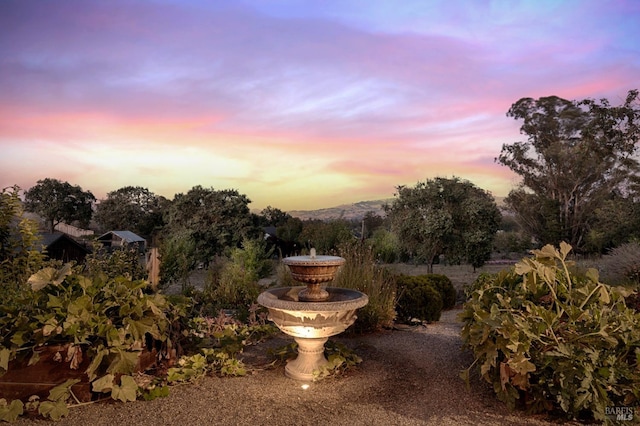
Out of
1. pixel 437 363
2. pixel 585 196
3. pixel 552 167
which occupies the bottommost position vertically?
pixel 437 363

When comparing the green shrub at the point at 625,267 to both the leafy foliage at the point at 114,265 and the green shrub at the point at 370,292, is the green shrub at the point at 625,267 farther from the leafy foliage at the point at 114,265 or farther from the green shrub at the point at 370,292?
the leafy foliage at the point at 114,265

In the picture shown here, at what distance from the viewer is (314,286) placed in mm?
4457

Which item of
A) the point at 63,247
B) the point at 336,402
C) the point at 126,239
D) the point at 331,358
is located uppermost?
the point at 331,358

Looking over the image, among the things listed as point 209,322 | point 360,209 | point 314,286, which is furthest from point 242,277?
point 360,209

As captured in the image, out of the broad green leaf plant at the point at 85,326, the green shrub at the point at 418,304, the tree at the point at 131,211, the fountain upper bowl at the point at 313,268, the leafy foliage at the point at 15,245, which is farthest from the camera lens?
the tree at the point at 131,211

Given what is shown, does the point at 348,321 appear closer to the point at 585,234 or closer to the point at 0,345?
the point at 0,345

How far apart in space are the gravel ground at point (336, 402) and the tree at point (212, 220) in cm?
1614

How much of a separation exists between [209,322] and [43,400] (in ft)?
7.47

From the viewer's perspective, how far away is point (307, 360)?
169 inches

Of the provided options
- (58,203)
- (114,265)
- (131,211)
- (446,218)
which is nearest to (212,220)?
(446,218)

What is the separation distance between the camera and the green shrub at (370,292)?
5973 millimetres

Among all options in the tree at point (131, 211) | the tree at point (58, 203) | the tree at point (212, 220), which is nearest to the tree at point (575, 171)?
the tree at point (212, 220)

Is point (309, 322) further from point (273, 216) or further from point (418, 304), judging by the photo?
point (273, 216)

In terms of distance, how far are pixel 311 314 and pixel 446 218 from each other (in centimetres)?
1236
